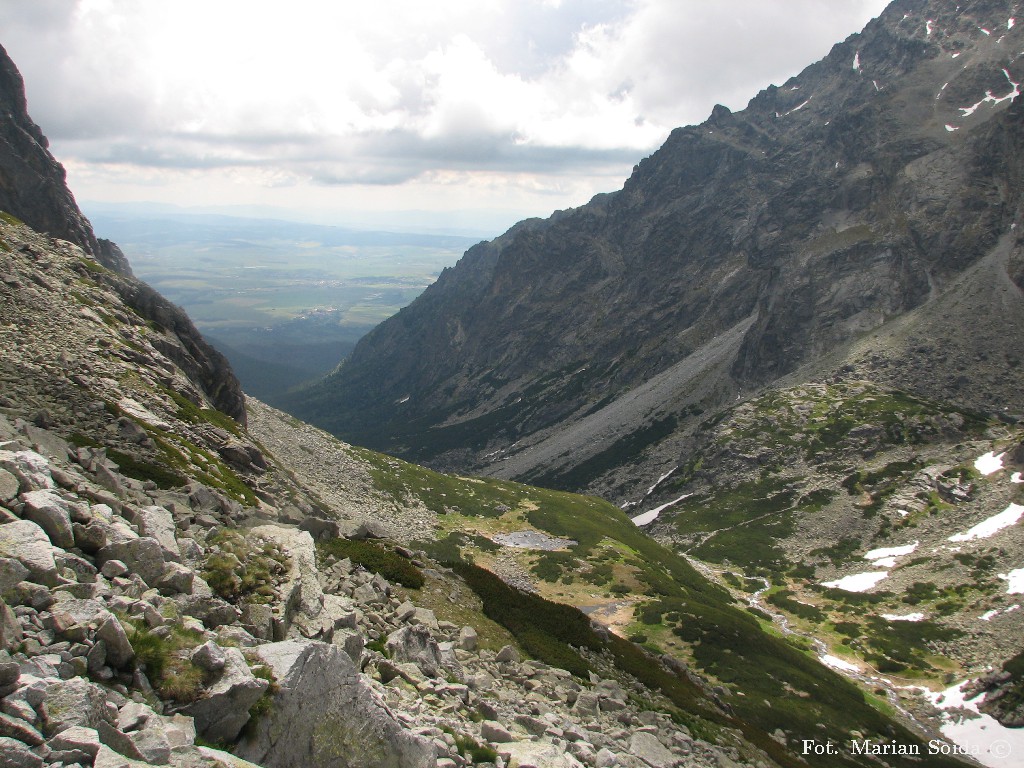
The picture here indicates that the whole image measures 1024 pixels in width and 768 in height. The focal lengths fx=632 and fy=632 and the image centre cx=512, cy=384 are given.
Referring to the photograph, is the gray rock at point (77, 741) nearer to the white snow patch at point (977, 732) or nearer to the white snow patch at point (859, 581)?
the white snow patch at point (977, 732)

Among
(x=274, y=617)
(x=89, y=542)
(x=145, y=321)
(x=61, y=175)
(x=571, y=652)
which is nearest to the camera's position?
(x=89, y=542)

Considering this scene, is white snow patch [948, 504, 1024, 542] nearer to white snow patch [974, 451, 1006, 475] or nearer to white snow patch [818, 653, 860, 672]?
white snow patch [974, 451, 1006, 475]

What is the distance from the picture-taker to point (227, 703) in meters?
12.1

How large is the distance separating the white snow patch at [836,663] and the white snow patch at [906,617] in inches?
619

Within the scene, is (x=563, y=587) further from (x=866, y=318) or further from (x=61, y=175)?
(x=866, y=318)

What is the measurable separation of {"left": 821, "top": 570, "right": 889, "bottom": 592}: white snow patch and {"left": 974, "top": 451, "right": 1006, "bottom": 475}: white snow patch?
95.0ft

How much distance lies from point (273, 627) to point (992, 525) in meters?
105

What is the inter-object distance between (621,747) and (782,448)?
442 ft

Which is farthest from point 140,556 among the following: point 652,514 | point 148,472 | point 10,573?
point 652,514

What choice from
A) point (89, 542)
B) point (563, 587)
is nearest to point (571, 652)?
point (89, 542)

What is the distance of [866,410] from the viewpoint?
462 feet

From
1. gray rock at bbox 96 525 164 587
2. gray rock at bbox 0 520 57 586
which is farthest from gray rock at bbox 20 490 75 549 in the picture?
gray rock at bbox 96 525 164 587

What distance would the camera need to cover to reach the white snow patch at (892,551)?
310ft

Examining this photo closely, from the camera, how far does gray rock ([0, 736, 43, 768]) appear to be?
8188 mm
